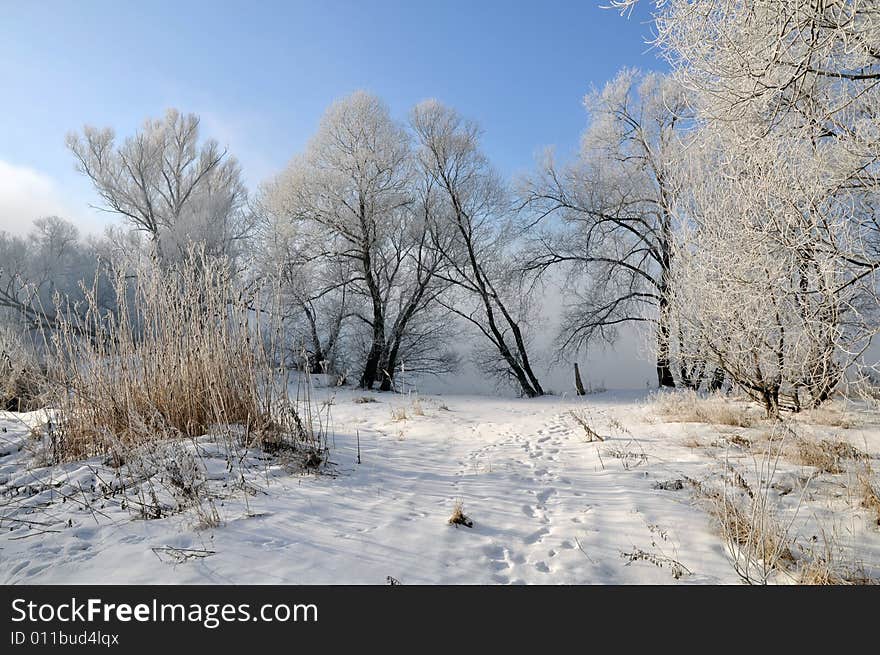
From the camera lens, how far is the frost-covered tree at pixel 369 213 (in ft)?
Result: 46.9

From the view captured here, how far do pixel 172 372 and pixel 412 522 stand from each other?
9.42 feet

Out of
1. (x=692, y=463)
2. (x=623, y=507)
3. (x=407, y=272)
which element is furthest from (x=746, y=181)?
(x=407, y=272)

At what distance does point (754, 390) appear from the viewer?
670cm

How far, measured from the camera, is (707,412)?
617cm

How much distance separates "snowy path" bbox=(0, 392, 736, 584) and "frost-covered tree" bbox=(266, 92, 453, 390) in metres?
10.5

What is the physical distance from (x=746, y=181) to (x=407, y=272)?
1151 cm

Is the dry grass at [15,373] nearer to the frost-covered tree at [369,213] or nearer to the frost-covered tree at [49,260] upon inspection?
the frost-covered tree at [369,213]

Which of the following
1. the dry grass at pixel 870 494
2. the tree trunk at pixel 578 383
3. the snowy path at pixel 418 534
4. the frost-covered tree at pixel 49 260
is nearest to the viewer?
the snowy path at pixel 418 534

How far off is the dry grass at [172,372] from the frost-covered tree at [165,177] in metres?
14.7

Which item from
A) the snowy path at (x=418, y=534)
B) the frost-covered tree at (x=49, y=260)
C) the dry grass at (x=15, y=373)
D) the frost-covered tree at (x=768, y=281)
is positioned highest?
the frost-covered tree at (x=49, y=260)

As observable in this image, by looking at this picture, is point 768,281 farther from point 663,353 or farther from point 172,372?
point 172,372

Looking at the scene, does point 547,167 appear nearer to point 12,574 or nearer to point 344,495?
point 344,495

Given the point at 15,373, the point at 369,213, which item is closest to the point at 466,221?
the point at 369,213

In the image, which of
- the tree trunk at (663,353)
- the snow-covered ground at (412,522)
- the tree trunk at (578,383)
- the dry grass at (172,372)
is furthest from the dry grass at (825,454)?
the tree trunk at (578,383)
